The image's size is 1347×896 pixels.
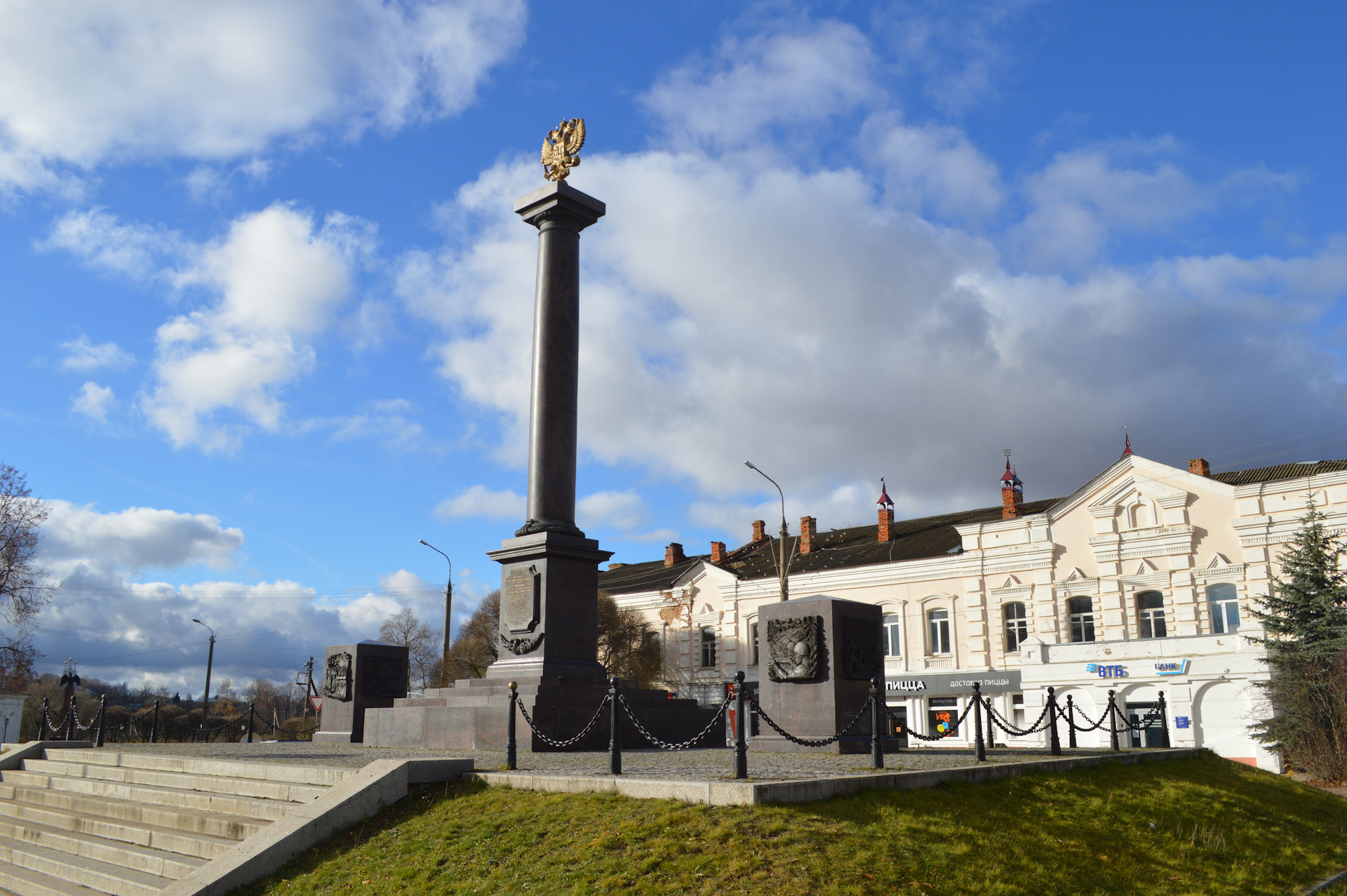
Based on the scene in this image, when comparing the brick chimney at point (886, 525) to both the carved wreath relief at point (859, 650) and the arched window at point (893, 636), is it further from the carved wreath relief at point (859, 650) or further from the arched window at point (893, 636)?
the carved wreath relief at point (859, 650)

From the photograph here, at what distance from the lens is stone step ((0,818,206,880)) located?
10.1 m

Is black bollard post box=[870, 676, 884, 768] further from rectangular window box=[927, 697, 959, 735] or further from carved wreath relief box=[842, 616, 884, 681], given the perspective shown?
rectangular window box=[927, 697, 959, 735]

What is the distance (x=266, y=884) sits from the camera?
8.86 m

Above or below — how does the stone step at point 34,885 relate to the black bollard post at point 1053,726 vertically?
below

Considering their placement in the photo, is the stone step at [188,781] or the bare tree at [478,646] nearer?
the stone step at [188,781]

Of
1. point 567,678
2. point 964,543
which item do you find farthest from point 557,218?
point 964,543

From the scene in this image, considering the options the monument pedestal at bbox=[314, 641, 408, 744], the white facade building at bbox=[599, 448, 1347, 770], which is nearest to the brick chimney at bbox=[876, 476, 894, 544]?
the white facade building at bbox=[599, 448, 1347, 770]

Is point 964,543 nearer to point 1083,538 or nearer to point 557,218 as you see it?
point 1083,538

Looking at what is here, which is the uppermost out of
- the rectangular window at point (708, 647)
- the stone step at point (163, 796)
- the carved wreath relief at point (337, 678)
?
the rectangular window at point (708, 647)

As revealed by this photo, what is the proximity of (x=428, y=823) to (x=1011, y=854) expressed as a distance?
531 centimetres

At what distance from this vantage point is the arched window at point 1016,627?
39.0m

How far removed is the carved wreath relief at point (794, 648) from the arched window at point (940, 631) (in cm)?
2659

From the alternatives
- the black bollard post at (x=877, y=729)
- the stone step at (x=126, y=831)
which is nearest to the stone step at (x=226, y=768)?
the stone step at (x=126, y=831)

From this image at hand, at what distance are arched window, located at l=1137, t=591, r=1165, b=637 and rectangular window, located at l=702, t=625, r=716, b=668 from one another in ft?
62.5
